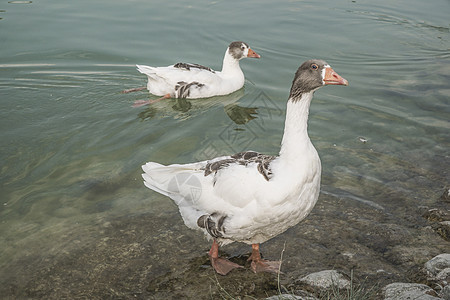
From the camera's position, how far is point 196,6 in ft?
54.5

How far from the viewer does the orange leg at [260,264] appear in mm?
5992

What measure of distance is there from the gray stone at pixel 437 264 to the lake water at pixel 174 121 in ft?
1.84

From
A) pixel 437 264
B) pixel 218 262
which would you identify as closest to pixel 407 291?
pixel 437 264

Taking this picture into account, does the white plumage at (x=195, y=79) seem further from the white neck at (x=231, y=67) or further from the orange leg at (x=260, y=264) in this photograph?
the orange leg at (x=260, y=264)

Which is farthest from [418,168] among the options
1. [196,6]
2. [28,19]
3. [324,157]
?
[28,19]

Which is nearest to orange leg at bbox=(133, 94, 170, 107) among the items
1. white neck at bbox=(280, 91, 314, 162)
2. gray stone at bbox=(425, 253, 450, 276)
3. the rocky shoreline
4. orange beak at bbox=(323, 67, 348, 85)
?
the rocky shoreline

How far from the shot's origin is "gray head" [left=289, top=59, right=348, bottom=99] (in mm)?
5562

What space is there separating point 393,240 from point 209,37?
9384 mm

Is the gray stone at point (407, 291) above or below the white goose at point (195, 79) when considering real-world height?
below

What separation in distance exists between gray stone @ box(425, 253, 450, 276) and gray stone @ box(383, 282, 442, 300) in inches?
19.5

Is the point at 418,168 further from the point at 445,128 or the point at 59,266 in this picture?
the point at 59,266

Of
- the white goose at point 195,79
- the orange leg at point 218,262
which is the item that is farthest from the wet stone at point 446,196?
the white goose at point 195,79

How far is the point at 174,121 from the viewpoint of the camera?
10.4m

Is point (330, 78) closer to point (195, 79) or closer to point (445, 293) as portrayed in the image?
point (445, 293)
